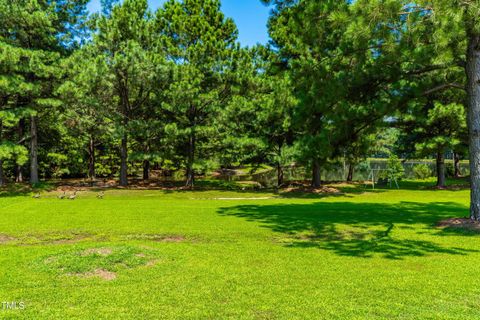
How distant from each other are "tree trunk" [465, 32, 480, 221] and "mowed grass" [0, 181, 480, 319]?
133cm

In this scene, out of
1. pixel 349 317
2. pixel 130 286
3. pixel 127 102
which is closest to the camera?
pixel 349 317

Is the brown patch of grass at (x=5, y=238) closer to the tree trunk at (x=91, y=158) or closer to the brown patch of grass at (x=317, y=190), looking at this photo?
the brown patch of grass at (x=317, y=190)

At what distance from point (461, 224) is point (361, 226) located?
2.55m

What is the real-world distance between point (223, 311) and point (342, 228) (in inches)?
253

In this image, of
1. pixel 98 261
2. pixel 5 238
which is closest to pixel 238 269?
pixel 98 261

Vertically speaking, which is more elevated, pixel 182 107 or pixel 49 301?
pixel 182 107

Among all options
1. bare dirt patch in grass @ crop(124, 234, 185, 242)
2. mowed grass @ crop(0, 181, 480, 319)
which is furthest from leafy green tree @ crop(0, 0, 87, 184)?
bare dirt patch in grass @ crop(124, 234, 185, 242)

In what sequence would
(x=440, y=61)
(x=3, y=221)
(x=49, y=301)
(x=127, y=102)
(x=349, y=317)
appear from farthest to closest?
(x=127, y=102) < (x=3, y=221) < (x=440, y=61) < (x=49, y=301) < (x=349, y=317)

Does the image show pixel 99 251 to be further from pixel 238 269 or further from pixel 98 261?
pixel 238 269

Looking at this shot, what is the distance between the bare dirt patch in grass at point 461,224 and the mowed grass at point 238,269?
326 millimetres

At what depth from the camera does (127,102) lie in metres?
23.1

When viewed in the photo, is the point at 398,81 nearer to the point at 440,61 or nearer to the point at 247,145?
the point at 440,61

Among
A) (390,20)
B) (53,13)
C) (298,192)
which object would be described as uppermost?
(53,13)

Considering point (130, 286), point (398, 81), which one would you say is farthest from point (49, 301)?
point (398, 81)
